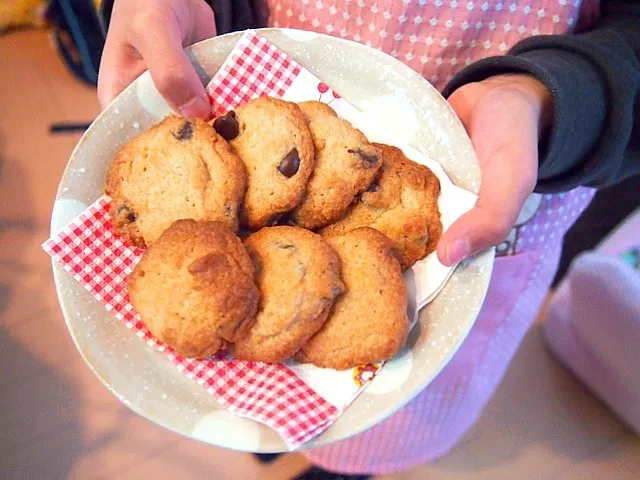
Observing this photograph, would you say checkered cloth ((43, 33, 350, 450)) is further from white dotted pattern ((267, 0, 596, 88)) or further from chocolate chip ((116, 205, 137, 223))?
white dotted pattern ((267, 0, 596, 88))

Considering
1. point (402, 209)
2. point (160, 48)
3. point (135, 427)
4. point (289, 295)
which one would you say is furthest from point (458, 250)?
point (135, 427)

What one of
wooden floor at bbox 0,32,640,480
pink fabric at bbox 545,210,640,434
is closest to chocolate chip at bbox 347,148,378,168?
pink fabric at bbox 545,210,640,434

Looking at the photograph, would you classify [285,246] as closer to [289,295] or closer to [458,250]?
[289,295]

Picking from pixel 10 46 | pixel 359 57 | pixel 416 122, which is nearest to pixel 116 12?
pixel 359 57

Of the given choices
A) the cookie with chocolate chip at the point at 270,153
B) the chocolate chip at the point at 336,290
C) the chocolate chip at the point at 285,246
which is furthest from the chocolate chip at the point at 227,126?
the chocolate chip at the point at 336,290

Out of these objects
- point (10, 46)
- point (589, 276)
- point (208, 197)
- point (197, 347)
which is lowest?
point (589, 276)

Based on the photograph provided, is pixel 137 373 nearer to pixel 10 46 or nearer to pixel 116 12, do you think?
pixel 116 12
